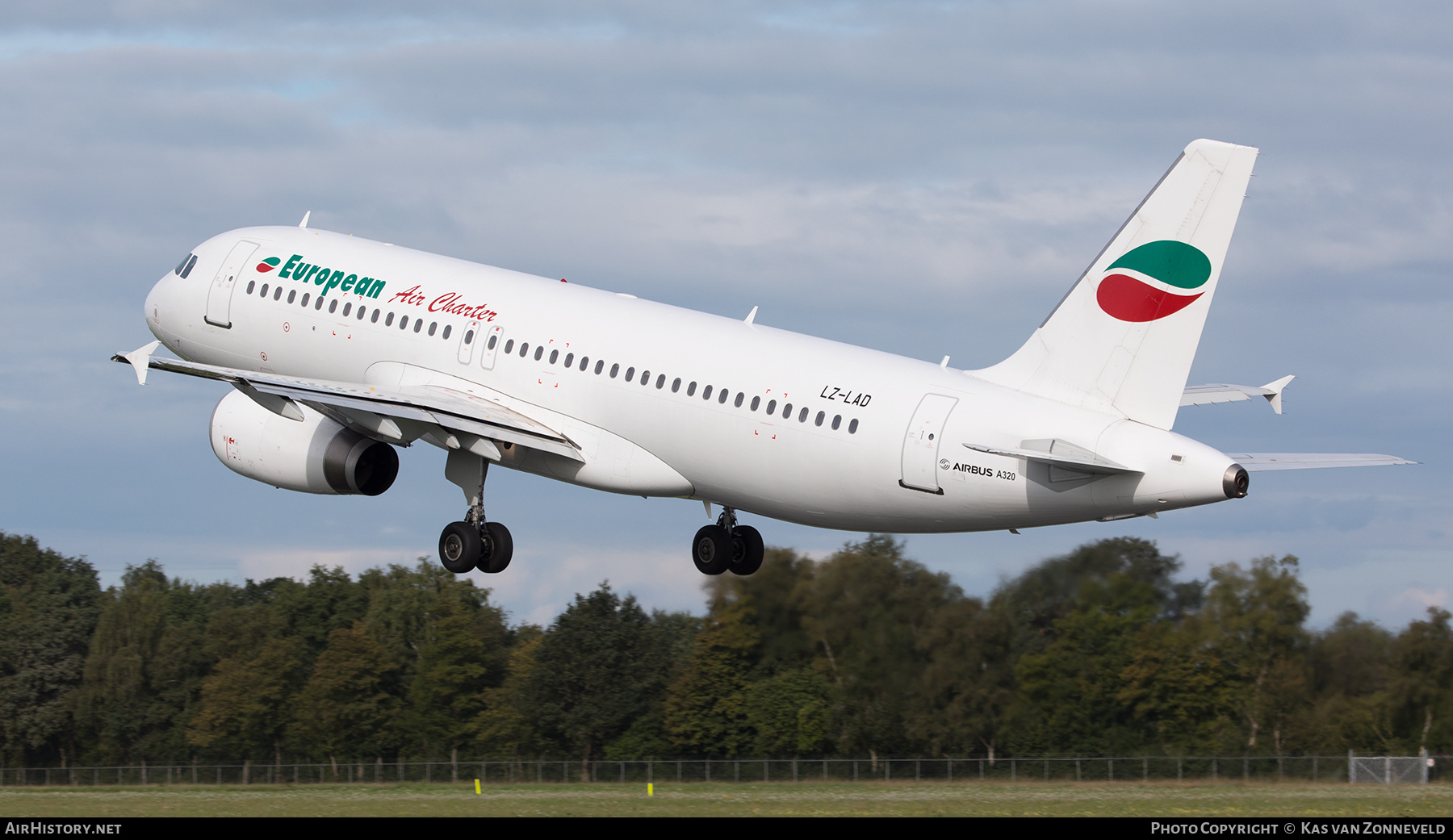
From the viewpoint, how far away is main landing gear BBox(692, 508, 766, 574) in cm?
3997

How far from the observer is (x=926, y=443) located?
32.0m

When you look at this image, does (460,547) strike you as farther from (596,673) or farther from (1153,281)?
(596,673)

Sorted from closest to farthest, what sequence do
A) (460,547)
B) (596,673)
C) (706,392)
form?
1. (706,392)
2. (460,547)
3. (596,673)

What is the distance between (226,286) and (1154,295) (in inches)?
913

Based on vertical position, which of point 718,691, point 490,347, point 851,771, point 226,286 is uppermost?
point 226,286

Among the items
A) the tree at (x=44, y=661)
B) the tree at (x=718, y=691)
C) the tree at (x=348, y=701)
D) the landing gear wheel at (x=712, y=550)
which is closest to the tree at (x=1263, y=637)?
the tree at (x=718, y=691)

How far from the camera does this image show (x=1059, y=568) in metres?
54.2

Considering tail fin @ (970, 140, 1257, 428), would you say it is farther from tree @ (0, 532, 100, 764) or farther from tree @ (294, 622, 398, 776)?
tree @ (0, 532, 100, 764)

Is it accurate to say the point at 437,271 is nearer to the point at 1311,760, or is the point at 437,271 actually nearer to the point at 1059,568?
the point at 1059,568

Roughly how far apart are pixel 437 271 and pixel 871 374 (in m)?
11.8

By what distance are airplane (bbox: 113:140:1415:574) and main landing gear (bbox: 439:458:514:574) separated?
0.16 ft

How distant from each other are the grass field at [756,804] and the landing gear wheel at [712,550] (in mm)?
5219

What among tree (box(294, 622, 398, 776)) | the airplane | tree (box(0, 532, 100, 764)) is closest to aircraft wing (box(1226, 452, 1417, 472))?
the airplane

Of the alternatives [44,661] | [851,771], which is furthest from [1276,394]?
[44,661]
